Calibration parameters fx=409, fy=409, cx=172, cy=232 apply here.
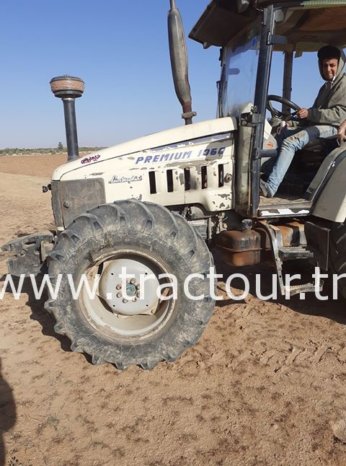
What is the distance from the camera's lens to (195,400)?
275 centimetres

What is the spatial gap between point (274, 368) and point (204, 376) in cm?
54

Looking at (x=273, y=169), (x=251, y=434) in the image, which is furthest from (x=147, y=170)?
(x=251, y=434)

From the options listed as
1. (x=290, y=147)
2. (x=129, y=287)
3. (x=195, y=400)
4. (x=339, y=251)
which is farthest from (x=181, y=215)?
(x=195, y=400)

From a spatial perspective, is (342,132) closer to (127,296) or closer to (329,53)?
(329,53)

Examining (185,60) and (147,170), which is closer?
(185,60)

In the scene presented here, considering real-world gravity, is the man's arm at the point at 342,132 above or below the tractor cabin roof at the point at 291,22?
below

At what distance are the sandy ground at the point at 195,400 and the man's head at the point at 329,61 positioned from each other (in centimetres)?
228

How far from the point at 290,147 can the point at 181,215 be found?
1227 mm

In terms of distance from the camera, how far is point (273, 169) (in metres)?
3.82

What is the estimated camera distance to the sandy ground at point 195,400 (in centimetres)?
232

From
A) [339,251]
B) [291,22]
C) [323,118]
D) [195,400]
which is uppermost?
[291,22]

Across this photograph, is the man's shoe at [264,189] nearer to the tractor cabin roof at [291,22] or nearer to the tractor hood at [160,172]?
the tractor hood at [160,172]

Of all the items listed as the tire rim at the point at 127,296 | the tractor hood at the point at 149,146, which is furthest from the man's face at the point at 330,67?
the tire rim at the point at 127,296

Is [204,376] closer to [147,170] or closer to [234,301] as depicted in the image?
[234,301]
